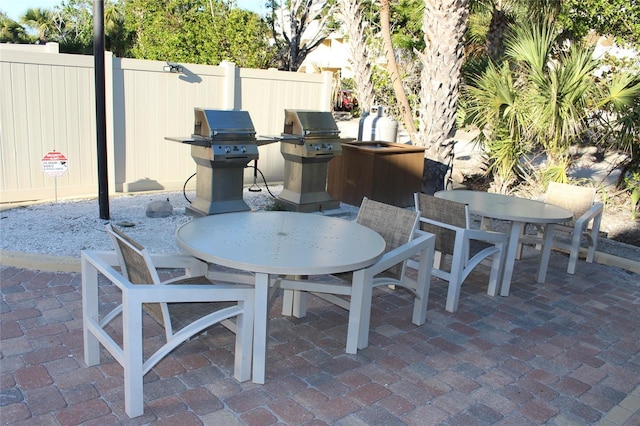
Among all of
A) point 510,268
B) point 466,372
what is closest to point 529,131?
point 510,268

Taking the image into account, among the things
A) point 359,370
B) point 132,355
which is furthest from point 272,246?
point 132,355

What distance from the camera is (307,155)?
639cm

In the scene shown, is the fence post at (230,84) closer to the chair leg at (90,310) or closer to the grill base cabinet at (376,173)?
the grill base cabinet at (376,173)

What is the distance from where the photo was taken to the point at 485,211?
15.9 feet

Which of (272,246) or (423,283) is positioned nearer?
(272,246)

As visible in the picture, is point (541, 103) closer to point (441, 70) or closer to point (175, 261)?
point (441, 70)

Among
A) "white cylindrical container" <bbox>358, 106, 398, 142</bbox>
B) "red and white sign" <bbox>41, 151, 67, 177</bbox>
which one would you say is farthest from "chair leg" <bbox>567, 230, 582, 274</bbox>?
"red and white sign" <bbox>41, 151, 67, 177</bbox>

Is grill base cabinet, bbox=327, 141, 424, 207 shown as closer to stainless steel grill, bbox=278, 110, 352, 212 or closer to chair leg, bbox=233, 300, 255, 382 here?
stainless steel grill, bbox=278, 110, 352, 212

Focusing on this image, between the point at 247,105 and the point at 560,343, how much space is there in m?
6.19

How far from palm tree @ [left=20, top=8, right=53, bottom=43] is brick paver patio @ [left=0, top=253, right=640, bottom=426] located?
1089 inches

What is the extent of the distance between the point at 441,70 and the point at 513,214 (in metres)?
3.85

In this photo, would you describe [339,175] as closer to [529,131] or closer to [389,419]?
[529,131]

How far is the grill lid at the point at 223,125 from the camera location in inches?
222

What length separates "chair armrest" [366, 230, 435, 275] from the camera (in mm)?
3455
